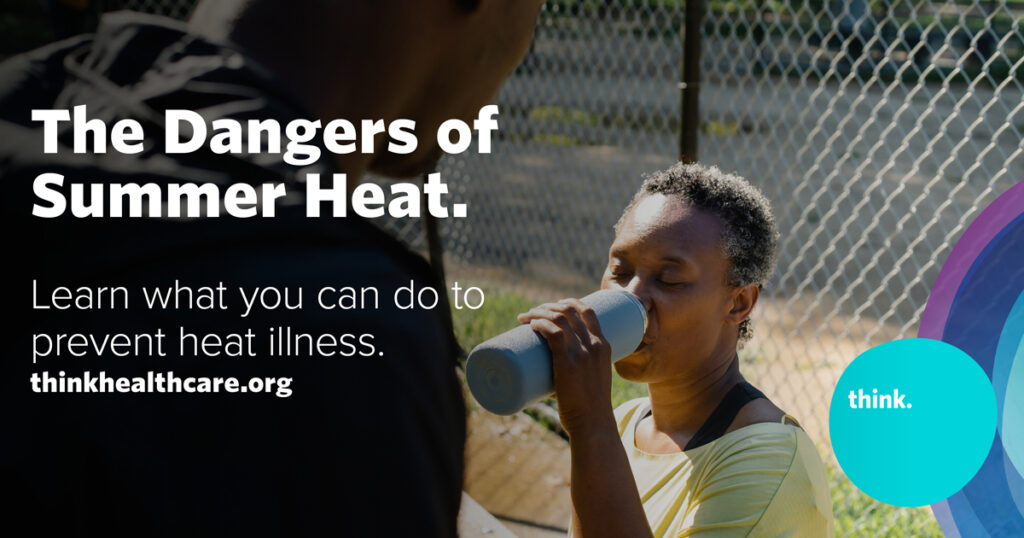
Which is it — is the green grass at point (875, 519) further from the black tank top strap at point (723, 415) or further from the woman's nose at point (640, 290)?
the woman's nose at point (640, 290)

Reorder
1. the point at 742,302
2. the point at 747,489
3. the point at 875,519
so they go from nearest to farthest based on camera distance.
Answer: the point at 747,489
the point at 742,302
the point at 875,519

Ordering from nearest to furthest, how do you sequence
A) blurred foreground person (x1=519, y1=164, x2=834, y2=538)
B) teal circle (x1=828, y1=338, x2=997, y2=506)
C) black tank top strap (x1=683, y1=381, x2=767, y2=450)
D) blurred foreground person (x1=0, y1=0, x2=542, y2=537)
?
blurred foreground person (x1=0, y1=0, x2=542, y2=537), blurred foreground person (x1=519, y1=164, x2=834, y2=538), black tank top strap (x1=683, y1=381, x2=767, y2=450), teal circle (x1=828, y1=338, x2=997, y2=506)

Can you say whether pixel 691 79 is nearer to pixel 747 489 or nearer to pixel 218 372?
pixel 747 489

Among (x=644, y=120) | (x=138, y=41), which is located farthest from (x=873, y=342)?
(x=644, y=120)

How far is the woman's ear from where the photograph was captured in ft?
6.26

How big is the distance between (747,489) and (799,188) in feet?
9.88

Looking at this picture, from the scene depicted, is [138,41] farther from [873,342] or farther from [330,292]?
[873,342]

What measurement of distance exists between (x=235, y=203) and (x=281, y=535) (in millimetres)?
221


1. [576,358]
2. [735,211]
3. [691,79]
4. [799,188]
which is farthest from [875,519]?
[576,358]

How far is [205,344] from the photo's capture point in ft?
2.08

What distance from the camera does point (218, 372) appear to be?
0.62 metres

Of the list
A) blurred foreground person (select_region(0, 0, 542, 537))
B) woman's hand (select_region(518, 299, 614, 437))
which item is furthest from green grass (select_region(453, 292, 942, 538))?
blurred foreground person (select_region(0, 0, 542, 537))

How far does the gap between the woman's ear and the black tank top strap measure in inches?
5.5

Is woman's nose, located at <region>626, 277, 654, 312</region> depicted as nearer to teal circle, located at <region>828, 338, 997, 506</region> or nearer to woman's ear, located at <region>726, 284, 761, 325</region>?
woman's ear, located at <region>726, 284, 761, 325</region>
